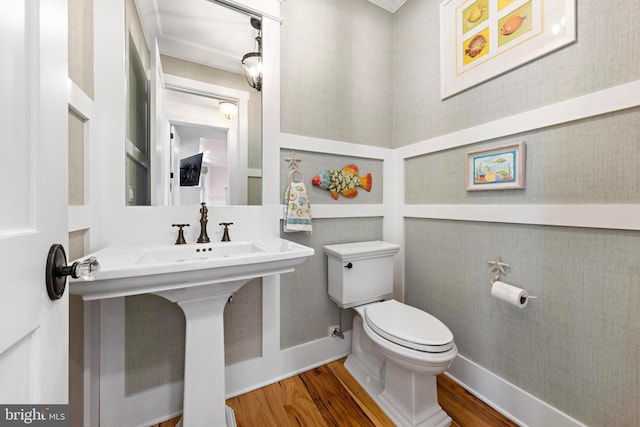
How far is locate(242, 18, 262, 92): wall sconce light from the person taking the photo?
1.51 metres

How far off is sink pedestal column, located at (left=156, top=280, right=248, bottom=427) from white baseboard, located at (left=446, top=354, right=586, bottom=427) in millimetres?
1302

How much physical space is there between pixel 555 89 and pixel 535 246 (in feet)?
2.31

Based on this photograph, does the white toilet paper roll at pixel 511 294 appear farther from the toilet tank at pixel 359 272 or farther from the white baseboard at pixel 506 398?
the toilet tank at pixel 359 272

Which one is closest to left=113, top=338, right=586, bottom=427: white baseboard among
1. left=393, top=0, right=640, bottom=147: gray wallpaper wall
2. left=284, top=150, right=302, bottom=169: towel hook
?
left=284, top=150, right=302, bottom=169: towel hook

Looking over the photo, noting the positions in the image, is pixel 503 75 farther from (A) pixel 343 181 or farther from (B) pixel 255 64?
(B) pixel 255 64

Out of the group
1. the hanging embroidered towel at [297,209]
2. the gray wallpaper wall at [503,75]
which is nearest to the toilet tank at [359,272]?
the hanging embroidered towel at [297,209]

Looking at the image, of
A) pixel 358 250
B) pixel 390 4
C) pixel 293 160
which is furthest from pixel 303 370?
pixel 390 4

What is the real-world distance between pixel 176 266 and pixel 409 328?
3.41ft

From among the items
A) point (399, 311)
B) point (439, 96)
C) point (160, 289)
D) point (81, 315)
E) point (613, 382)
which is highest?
point (439, 96)

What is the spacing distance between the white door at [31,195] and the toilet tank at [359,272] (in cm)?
124

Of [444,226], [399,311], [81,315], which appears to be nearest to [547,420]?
[399,311]

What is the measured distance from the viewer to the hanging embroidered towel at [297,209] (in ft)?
4.98

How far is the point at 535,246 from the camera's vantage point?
3.97 feet

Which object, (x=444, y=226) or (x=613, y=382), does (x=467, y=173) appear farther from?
(x=613, y=382)
